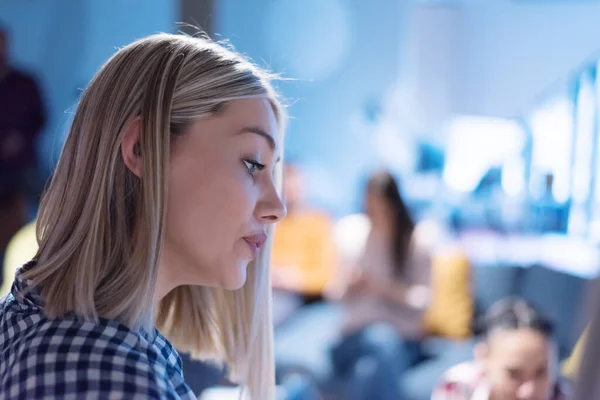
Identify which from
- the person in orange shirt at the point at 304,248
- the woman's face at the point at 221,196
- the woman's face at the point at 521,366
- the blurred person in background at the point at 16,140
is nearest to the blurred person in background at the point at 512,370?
the woman's face at the point at 521,366

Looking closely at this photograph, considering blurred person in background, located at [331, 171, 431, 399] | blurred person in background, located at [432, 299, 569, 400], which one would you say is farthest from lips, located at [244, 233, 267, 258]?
blurred person in background, located at [331, 171, 431, 399]

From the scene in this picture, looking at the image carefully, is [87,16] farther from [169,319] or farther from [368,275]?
[169,319]

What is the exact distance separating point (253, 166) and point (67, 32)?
17.0 feet

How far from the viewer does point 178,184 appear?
1.02 m

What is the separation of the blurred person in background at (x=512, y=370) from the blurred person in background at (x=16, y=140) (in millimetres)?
3638

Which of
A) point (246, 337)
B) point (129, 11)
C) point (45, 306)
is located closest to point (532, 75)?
point (129, 11)

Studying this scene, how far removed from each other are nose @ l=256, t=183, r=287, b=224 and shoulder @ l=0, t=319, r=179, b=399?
0.81 ft

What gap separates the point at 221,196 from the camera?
3.39 feet

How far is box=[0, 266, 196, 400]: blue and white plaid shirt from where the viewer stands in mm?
847

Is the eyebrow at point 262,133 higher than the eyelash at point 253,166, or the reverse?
the eyebrow at point 262,133

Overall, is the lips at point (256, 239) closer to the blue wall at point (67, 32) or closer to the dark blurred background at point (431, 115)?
the dark blurred background at point (431, 115)

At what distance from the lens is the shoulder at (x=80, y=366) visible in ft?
2.77

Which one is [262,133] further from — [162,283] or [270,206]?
[162,283]

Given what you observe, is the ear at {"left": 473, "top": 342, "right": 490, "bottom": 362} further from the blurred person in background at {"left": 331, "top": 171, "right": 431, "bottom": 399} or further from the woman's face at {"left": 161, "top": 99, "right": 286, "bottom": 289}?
the woman's face at {"left": 161, "top": 99, "right": 286, "bottom": 289}
